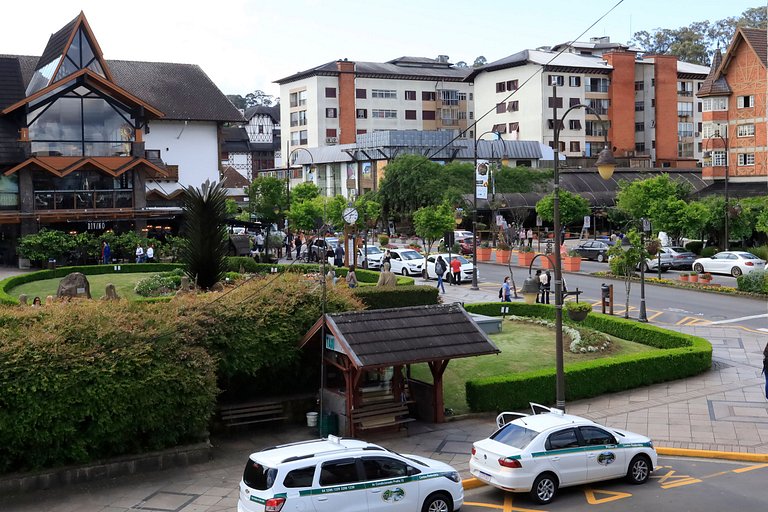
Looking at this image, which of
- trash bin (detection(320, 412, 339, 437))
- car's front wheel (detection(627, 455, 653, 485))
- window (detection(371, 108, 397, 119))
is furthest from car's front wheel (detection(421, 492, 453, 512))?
window (detection(371, 108, 397, 119))

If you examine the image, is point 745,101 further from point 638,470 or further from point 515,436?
point 515,436

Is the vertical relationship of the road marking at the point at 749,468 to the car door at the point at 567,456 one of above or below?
below

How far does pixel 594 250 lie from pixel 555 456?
132 feet

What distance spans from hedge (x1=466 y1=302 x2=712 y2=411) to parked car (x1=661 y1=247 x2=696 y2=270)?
72.1 feet

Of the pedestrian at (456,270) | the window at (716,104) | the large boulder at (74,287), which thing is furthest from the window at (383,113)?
the large boulder at (74,287)

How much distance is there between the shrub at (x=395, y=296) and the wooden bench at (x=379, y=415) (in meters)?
8.88

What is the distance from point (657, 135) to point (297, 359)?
283ft

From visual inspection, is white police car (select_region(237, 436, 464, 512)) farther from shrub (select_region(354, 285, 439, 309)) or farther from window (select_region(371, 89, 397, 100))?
window (select_region(371, 89, 397, 100))

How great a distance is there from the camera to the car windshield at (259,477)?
538 inches

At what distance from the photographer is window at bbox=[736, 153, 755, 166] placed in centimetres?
6612

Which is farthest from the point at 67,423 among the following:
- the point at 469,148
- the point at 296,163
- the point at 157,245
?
the point at 296,163

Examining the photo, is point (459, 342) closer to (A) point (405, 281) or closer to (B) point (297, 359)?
(B) point (297, 359)

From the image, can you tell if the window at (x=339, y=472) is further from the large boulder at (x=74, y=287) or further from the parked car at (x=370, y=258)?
the parked car at (x=370, y=258)

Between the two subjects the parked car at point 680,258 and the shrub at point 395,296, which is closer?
the shrub at point 395,296
